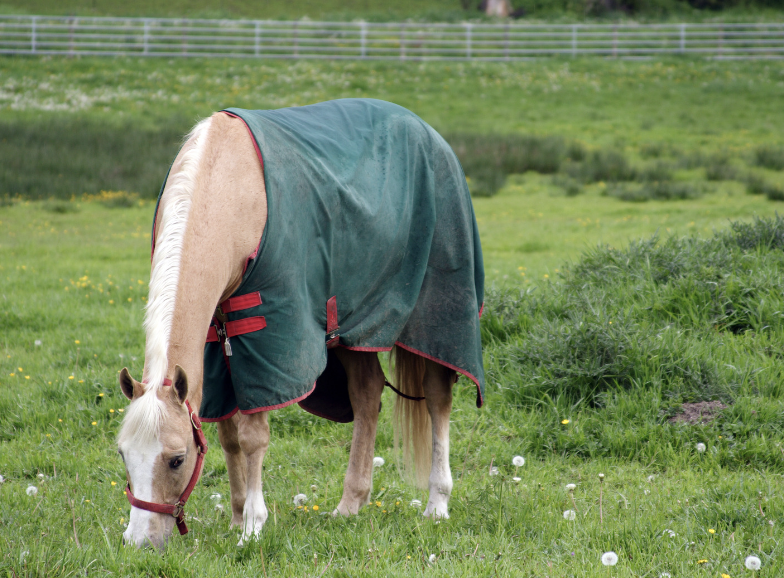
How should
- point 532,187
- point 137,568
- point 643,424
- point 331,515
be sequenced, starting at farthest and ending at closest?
point 532,187 < point 643,424 < point 331,515 < point 137,568

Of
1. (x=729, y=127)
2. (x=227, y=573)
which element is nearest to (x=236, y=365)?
(x=227, y=573)

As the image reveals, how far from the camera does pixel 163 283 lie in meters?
2.66

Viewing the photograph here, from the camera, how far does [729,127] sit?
19.5 m

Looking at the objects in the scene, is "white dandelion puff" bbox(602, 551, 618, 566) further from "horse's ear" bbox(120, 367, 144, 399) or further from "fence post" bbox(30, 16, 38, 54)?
"fence post" bbox(30, 16, 38, 54)

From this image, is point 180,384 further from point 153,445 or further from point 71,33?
point 71,33

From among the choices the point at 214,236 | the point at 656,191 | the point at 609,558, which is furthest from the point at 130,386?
the point at 656,191

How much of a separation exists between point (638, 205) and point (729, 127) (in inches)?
332

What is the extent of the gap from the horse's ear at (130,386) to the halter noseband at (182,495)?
9cm

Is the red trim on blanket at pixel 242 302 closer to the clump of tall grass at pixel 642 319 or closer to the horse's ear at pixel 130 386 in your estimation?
the horse's ear at pixel 130 386

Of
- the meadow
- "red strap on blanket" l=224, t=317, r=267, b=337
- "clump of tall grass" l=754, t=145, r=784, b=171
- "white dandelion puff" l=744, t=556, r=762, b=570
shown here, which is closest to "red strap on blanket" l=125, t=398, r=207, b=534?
the meadow

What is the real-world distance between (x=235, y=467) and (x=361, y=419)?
700 mm

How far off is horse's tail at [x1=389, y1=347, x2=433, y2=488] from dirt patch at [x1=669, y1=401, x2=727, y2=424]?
153 centimetres

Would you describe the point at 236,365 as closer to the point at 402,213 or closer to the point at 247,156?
the point at 247,156

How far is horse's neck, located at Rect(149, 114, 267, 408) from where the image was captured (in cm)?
267
